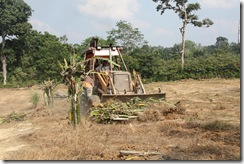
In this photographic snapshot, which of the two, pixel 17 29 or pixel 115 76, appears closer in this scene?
pixel 115 76

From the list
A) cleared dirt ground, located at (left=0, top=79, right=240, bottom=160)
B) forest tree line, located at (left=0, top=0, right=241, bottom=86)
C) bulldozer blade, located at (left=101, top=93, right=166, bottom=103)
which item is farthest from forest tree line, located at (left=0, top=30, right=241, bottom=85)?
cleared dirt ground, located at (left=0, top=79, right=240, bottom=160)

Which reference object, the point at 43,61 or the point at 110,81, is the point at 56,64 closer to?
the point at 43,61

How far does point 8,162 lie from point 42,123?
3.38 meters

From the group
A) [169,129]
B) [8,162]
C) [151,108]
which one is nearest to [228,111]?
[151,108]

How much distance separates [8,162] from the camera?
451cm

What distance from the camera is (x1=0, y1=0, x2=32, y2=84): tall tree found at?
79.8 ft

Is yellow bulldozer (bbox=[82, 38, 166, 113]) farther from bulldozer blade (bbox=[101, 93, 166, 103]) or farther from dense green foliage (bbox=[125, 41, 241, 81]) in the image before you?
dense green foliage (bbox=[125, 41, 241, 81])

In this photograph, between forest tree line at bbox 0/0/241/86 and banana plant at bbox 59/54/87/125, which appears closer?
banana plant at bbox 59/54/87/125

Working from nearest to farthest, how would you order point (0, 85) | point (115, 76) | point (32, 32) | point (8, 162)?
point (8, 162) → point (115, 76) → point (0, 85) → point (32, 32)

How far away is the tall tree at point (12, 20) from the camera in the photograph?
2433cm

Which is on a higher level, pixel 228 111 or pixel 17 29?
pixel 17 29

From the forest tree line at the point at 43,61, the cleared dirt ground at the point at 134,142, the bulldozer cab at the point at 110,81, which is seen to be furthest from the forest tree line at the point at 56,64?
the cleared dirt ground at the point at 134,142

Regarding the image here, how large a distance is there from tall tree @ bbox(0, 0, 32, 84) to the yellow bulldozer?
16.2 m

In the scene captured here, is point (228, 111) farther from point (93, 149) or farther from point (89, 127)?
point (93, 149)
